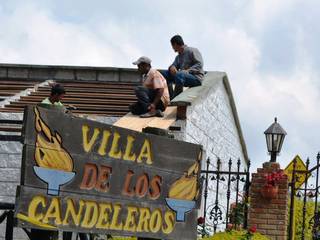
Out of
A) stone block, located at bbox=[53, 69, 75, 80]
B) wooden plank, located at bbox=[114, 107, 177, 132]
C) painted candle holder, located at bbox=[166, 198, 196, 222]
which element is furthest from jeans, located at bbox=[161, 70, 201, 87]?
painted candle holder, located at bbox=[166, 198, 196, 222]

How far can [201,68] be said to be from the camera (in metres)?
18.9

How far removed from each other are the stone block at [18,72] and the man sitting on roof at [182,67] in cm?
627

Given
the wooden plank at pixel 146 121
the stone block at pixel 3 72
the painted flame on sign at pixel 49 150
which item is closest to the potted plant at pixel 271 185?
the wooden plank at pixel 146 121

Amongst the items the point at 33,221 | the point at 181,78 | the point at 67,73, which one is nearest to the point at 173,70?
the point at 181,78

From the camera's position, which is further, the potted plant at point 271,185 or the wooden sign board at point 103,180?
the potted plant at point 271,185

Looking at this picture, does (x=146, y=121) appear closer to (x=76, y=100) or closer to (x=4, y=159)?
(x=4, y=159)

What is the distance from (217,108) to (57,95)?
Answer: 8840 millimetres

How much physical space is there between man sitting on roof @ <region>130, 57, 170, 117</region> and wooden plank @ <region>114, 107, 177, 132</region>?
0.13 m

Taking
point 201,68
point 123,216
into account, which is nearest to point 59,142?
point 123,216

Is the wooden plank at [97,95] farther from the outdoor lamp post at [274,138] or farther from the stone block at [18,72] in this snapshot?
the outdoor lamp post at [274,138]

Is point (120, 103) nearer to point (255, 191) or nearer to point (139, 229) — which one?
point (255, 191)

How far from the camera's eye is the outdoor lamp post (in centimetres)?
1636

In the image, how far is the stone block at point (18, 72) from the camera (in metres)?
24.3

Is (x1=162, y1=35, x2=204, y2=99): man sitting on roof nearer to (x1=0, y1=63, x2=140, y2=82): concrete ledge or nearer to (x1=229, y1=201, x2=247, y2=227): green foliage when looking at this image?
(x1=229, y1=201, x2=247, y2=227): green foliage
